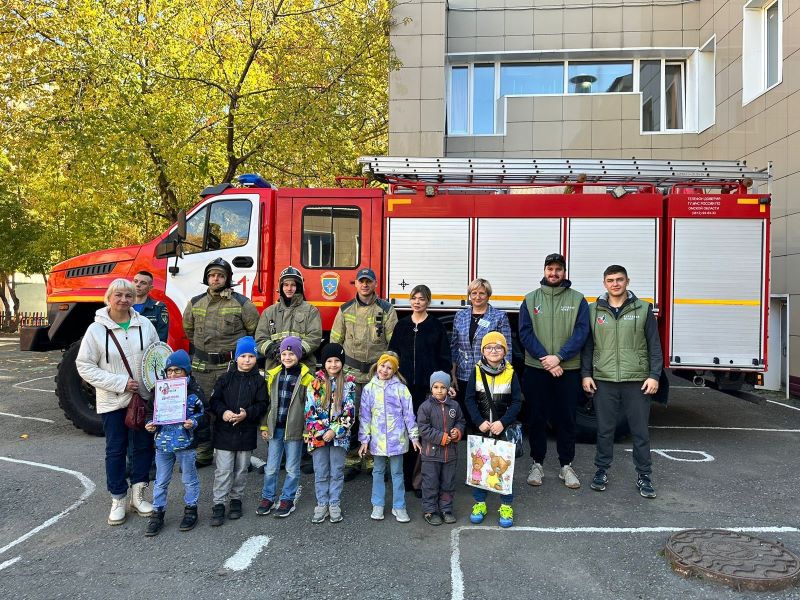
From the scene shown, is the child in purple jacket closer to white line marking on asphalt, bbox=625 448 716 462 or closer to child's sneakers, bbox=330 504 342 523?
→ child's sneakers, bbox=330 504 342 523

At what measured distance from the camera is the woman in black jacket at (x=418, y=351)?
4781 millimetres

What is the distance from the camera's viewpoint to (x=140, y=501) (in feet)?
14.3

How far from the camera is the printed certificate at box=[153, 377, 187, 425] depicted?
4.12 m

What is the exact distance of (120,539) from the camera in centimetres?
398

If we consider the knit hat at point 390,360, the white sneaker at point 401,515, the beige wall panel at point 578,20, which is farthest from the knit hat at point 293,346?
the beige wall panel at point 578,20

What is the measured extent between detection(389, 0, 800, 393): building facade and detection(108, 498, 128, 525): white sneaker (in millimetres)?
9360

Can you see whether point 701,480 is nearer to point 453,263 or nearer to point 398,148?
point 453,263

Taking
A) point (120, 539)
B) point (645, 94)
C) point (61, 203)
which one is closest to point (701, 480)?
point (120, 539)

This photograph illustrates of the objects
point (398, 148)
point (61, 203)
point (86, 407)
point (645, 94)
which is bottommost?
point (86, 407)

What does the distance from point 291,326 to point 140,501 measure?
5.83 feet

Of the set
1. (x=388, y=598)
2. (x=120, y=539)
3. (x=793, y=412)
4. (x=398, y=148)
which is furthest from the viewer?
(x=398, y=148)

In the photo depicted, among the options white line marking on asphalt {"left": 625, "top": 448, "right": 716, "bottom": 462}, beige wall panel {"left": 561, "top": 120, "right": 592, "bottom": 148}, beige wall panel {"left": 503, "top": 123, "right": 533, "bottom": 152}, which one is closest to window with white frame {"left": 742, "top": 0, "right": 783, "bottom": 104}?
beige wall panel {"left": 561, "top": 120, "right": 592, "bottom": 148}

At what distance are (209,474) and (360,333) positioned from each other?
188 cm

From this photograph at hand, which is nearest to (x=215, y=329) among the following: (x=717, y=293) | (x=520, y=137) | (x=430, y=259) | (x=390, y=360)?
(x=390, y=360)
